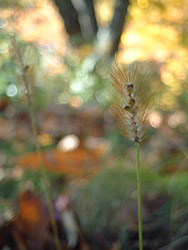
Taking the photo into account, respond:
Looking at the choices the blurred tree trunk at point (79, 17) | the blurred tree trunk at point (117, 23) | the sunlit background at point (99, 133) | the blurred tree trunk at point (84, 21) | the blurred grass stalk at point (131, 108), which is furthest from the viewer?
the blurred tree trunk at point (79, 17)

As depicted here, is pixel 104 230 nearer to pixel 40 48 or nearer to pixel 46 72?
pixel 40 48

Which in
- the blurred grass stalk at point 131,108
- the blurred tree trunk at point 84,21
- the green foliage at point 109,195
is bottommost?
the green foliage at point 109,195

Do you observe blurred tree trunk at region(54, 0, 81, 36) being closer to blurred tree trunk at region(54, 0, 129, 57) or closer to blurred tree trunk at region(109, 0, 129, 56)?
blurred tree trunk at region(54, 0, 129, 57)

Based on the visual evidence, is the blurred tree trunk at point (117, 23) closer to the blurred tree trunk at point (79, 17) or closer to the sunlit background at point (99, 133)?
the sunlit background at point (99, 133)

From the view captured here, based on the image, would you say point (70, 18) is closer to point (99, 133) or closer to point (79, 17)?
point (79, 17)

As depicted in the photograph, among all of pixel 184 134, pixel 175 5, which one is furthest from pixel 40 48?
pixel 175 5

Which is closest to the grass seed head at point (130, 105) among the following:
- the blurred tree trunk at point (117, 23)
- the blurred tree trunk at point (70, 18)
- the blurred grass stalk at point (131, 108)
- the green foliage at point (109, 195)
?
A: the blurred grass stalk at point (131, 108)

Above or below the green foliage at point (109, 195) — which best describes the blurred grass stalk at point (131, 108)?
above

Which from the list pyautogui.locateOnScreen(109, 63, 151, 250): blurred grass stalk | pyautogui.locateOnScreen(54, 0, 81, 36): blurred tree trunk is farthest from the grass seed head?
pyautogui.locateOnScreen(54, 0, 81, 36): blurred tree trunk

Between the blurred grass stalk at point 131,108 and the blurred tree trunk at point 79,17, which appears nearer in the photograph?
the blurred grass stalk at point 131,108

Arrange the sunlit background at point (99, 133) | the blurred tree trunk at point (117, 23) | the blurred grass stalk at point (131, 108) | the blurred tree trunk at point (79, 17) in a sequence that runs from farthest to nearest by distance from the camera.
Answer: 1. the blurred tree trunk at point (79, 17)
2. the blurred tree trunk at point (117, 23)
3. the sunlit background at point (99, 133)
4. the blurred grass stalk at point (131, 108)

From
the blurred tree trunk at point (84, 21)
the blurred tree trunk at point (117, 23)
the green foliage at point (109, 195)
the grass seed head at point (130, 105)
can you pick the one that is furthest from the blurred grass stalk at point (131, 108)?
the blurred tree trunk at point (84, 21)
